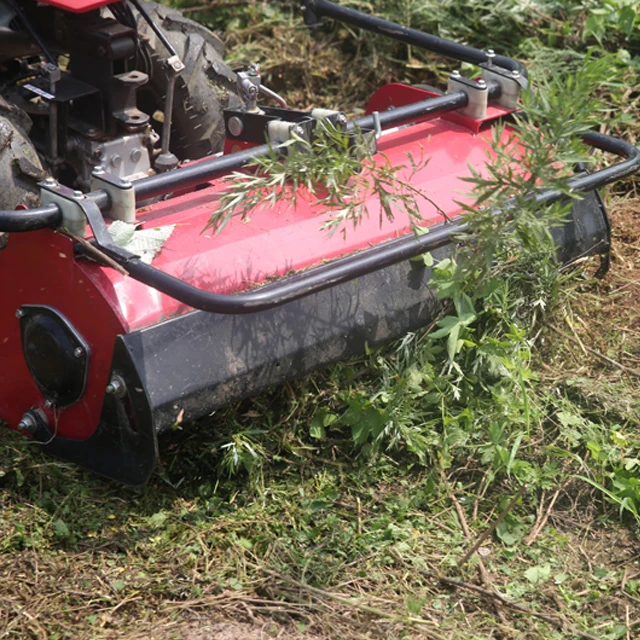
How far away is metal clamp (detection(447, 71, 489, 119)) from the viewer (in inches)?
124

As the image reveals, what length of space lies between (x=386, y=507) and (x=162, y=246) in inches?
32.2

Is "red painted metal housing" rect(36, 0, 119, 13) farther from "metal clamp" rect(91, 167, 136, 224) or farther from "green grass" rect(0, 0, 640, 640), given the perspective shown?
"green grass" rect(0, 0, 640, 640)

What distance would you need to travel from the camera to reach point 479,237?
2352 mm

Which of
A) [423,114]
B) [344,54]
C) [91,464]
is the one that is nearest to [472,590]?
[91,464]

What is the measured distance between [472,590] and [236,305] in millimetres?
815

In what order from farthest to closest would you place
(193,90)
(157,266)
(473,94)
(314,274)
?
(193,90), (473,94), (157,266), (314,274)

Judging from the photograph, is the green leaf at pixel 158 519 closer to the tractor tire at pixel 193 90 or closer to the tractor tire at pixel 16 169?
the tractor tire at pixel 16 169

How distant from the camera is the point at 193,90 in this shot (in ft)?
11.1

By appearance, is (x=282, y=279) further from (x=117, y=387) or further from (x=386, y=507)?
(x=386, y=507)

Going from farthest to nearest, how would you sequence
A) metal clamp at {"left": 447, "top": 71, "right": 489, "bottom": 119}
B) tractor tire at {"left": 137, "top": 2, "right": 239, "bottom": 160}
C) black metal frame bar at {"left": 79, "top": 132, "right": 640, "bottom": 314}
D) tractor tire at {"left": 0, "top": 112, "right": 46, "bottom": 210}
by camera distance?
tractor tire at {"left": 137, "top": 2, "right": 239, "bottom": 160} → metal clamp at {"left": 447, "top": 71, "right": 489, "bottom": 119} → tractor tire at {"left": 0, "top": 112, "right": 46, "bottom": 210} → black metal frame bar at {"left": 79, "top": 132, "right": 640, "bottom": 314}

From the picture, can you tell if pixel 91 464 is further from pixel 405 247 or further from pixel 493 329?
pixel 493 329

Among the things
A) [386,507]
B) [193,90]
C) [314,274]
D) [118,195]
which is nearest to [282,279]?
[314,274]

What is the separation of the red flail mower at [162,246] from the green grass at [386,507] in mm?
144

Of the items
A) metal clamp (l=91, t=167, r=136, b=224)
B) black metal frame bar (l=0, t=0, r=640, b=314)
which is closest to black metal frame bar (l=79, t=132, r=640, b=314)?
black metal frame bar (l=0, t=0, r=640, b=314)
